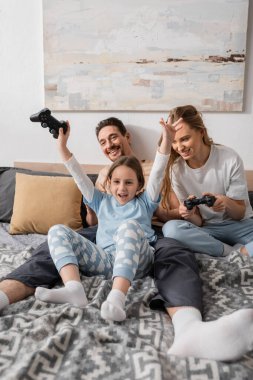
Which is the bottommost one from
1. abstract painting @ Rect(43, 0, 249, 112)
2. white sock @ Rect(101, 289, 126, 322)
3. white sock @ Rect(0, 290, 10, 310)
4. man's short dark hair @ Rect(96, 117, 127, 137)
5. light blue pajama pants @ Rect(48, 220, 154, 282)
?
white sock @ Rect(0, 290, 10, 310)

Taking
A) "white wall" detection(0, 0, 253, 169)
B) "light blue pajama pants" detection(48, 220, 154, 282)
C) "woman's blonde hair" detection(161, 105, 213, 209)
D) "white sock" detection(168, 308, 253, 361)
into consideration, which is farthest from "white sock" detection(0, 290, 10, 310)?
"white wall" detection(0, 0, 253, 169)

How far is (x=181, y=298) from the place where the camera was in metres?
1.02

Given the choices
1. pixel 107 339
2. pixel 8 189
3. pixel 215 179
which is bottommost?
pixel 107 339

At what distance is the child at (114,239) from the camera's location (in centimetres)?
107

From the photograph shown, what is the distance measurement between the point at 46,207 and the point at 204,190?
0.79 metres

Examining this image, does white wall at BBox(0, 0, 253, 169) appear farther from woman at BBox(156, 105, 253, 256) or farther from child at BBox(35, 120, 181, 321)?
child at BBox(35, 120, 181, 321)

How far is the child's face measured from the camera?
141 centimetres

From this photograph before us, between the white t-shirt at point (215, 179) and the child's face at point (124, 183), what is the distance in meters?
0.30

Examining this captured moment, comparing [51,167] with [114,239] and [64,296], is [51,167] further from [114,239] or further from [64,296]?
[64,296]

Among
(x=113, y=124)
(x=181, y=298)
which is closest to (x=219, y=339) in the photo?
(x=181, y=298)

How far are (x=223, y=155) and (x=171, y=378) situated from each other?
3.62ft

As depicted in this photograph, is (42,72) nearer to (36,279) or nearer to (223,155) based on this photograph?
(223,155)

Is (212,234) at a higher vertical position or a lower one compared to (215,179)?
lower

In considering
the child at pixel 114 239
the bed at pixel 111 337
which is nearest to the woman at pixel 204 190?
the child at pixel 114 239
